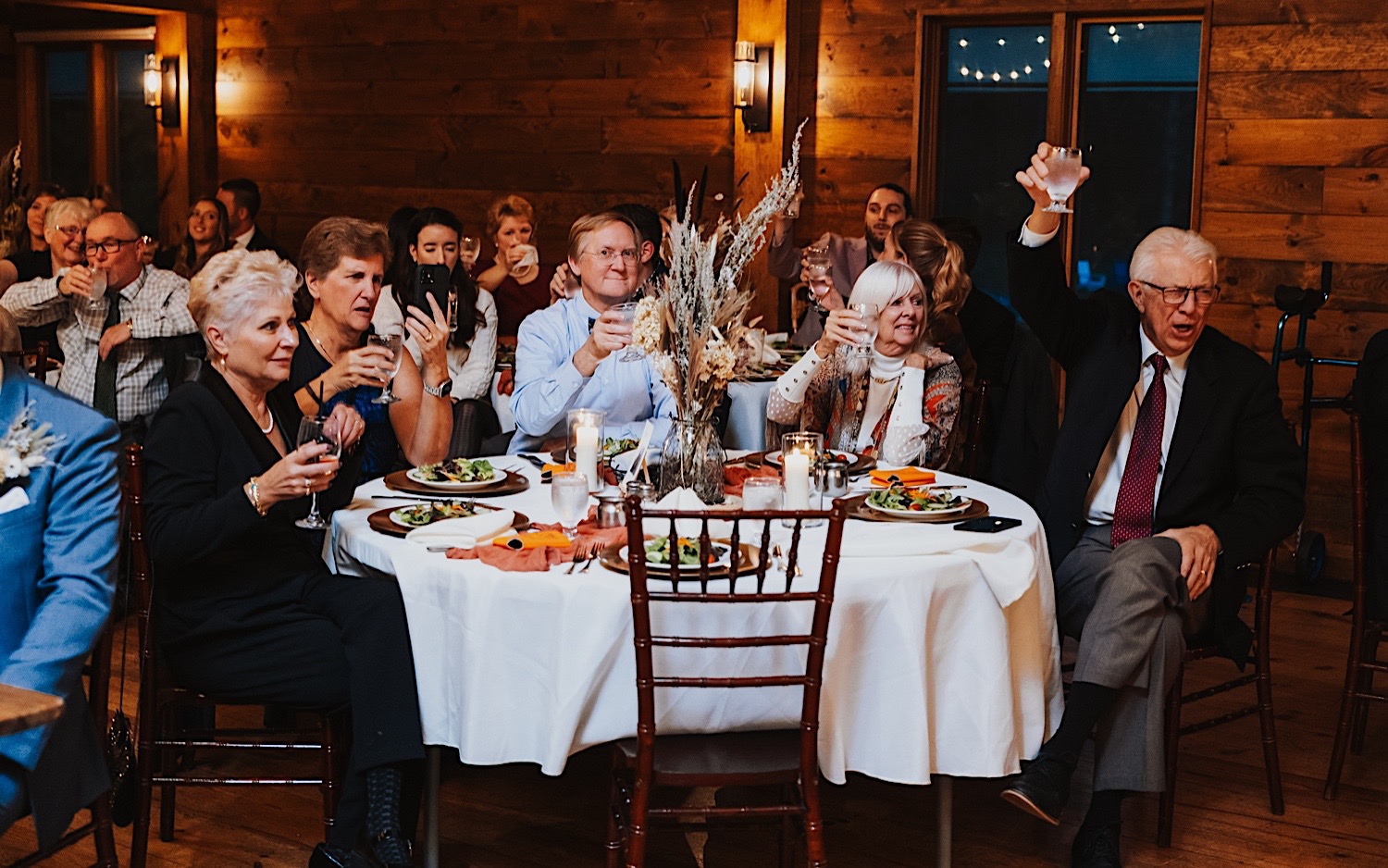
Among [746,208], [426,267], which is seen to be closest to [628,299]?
[426,267]

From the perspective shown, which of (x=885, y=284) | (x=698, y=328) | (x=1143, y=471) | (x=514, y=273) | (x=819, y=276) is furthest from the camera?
(x=514, y=273)

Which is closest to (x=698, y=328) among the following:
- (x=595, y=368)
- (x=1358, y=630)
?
(x=595, y=368)

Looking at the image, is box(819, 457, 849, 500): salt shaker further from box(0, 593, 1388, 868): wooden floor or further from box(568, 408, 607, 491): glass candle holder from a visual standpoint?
box(0, 593, 1388, 868): wooden floor

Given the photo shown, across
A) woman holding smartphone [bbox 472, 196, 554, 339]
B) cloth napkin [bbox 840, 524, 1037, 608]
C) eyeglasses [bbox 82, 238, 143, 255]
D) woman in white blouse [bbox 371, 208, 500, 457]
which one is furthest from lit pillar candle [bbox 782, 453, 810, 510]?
woman holding smartphone [bbox 472, 196, 554, 339]

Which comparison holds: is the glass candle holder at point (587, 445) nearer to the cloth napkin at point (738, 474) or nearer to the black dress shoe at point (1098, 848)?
the cloth napkin at point (738, 474)

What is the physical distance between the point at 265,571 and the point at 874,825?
151 cm

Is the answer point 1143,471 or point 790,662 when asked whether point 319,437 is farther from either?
point 1143,471

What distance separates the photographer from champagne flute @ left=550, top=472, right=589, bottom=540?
2893 millimetres

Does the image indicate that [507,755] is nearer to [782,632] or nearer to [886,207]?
[782,632]

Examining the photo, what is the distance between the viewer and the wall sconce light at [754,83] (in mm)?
6715

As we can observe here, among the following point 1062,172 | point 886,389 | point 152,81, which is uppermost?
point 152,81

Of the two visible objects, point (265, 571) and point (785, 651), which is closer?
point (785, 651)

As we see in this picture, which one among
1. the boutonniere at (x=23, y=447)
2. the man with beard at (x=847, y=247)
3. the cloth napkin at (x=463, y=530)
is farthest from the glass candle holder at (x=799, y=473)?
the man with beard at (x=847, y=247)

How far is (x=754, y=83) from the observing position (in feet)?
22.1
